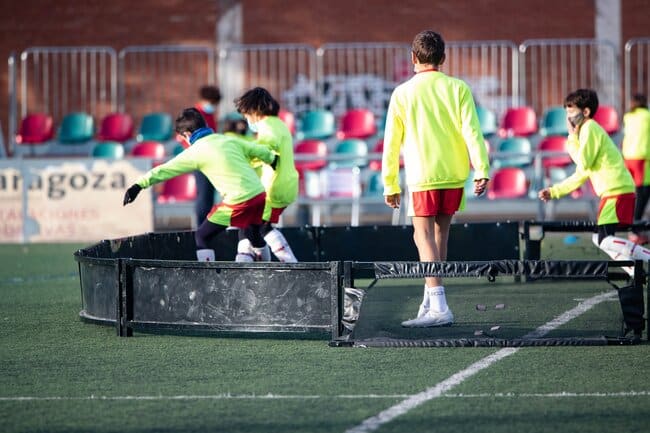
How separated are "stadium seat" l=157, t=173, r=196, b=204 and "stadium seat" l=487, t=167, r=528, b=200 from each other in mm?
4423

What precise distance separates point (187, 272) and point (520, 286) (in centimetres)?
419

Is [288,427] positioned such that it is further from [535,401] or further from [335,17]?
[335,17]

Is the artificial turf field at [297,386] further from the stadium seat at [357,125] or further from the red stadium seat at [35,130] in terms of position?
the red stadium seat at [35,130]

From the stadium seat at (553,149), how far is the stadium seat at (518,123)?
1.01 ft

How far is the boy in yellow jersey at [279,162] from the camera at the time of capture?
10.7 m

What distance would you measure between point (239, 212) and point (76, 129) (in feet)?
39.4

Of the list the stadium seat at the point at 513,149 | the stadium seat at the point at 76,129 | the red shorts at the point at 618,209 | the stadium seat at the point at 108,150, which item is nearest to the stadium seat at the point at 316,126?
the stadium seat at the point at 513,149

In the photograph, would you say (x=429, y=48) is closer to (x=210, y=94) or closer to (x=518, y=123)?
(x=210, y=94)

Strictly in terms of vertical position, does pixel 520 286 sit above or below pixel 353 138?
below

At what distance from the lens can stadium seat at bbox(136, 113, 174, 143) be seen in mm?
20875

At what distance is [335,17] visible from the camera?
898 inches

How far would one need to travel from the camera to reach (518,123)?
20422 mm

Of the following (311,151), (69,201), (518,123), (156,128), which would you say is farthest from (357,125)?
(69,201)

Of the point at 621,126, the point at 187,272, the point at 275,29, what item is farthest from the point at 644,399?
the point at 275,29
